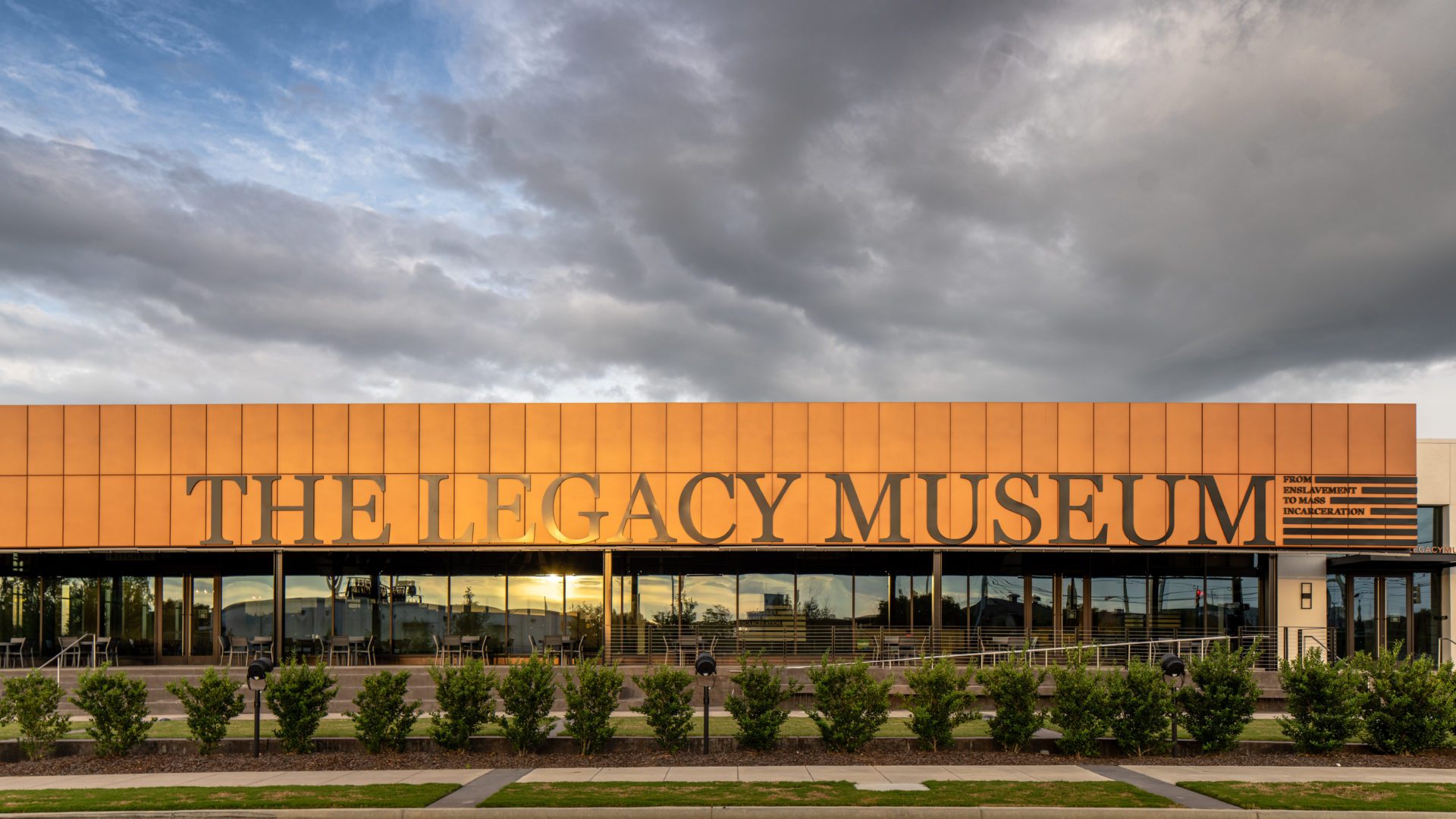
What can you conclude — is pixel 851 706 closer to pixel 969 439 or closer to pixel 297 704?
pixel 297 704

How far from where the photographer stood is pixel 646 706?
15.4 metres

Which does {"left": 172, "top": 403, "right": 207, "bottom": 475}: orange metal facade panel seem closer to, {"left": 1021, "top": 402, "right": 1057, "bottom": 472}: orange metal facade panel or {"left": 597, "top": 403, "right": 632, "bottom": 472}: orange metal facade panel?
{"left": 597, "top": 403, "right": 632, "bottom": 472}: orange metal facade panel

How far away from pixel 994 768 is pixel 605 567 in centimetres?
Answer: 1318

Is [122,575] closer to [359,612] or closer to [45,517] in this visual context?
[45,517]

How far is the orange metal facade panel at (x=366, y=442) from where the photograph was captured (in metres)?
25.4

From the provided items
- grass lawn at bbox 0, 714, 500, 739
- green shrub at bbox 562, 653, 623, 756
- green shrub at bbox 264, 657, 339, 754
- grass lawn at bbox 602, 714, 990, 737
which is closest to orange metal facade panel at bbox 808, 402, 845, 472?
grass lawn at bbox 602, 714, 990, 737

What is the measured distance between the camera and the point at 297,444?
83.3ft

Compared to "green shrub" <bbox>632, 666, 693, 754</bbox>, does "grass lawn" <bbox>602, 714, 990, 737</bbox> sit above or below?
below

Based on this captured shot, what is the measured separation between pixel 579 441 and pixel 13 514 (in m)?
14.5

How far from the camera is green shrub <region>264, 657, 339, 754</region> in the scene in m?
15.3

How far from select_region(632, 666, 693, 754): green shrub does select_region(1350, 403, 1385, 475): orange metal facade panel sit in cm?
1927

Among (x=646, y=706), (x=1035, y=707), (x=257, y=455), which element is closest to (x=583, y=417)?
(x=257, y=455)

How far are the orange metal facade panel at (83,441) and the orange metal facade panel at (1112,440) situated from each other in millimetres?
25476

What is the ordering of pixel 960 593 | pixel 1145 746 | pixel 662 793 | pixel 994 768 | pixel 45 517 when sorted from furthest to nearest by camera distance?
1. pixel 960 593
2. pixel 45 517
3. pixel 1145 746
4. pixel 994 768
5. pixel 662 793
